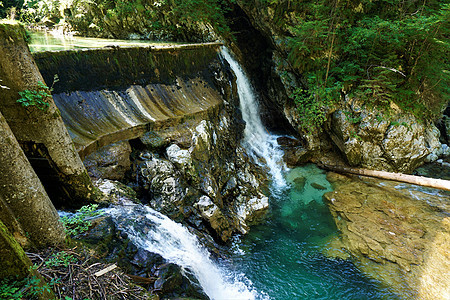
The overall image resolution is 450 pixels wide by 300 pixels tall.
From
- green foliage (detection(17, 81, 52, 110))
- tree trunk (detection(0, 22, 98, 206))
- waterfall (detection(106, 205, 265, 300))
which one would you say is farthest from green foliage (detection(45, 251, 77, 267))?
green foliage (detection(17, 81, 52, 110))

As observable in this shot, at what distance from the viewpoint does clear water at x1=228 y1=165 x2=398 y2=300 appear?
530 cm

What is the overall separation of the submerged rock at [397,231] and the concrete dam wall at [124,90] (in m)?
5.75

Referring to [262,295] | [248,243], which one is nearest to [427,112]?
[248,243]

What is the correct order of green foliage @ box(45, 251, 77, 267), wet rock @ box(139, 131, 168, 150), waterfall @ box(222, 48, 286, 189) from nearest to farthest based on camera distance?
1. green foliage @ box(45, 251, 77, 267)
2. wet rock @ box(139, 131, 168, 150)
3. waterfall @ box(222, 48, 286, 189)

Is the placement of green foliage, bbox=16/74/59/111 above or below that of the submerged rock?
above

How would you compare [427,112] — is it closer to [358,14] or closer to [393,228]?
[358,14]

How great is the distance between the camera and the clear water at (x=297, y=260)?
530cm

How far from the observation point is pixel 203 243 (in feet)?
17.7

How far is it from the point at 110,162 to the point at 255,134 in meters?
7.17

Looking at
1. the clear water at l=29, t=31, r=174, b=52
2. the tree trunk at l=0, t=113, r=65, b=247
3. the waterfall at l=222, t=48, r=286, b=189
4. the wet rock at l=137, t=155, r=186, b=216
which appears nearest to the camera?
the tree trunk at l=0, t=113, r=65, b=247

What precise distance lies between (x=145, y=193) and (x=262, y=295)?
11.2ft

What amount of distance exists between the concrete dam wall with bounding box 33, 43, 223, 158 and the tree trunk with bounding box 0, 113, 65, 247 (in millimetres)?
2175

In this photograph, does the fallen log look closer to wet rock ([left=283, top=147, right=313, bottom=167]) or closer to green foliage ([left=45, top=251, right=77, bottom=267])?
wet rock ([left=283, top=147, right=313, bottom=167])

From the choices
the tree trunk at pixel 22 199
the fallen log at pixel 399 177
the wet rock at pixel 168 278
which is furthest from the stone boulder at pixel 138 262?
the fallen log at pixel 399 177
